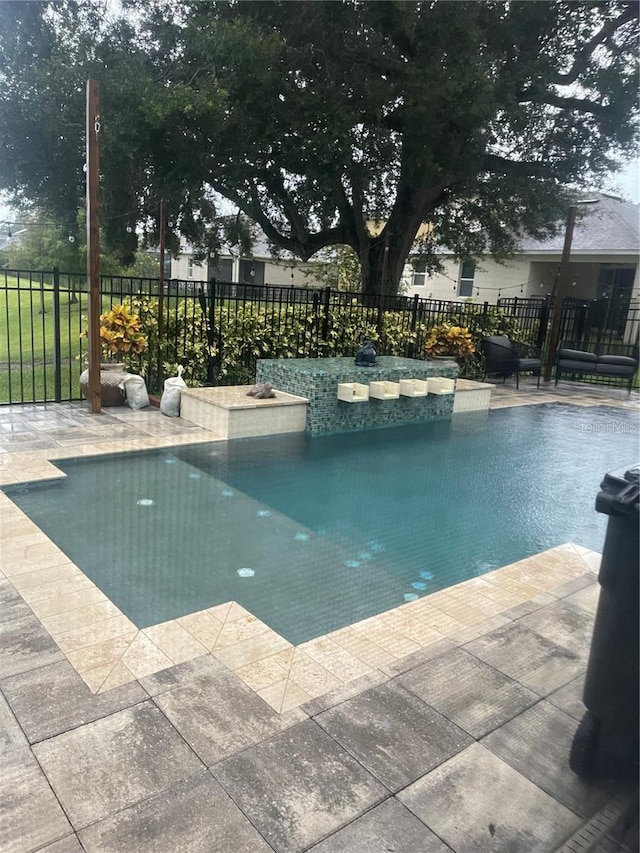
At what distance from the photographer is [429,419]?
8492 mm

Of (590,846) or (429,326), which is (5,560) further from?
(429,326)

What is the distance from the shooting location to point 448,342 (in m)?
11.2

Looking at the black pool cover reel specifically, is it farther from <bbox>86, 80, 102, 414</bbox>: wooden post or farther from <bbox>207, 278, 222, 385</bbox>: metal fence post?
<bbox>207, 278, 222, 385</bbox>: metal fence post

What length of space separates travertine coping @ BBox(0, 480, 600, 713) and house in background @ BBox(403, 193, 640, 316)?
45.2 feet

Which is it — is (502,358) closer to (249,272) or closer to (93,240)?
(93,240)

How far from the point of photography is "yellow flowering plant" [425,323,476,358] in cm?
1115

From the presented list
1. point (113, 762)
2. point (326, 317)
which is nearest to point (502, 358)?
point (326, 317)

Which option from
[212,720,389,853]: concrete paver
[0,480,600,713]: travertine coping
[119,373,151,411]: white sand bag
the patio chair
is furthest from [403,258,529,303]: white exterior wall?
[212,720,389,853]: concrete paver

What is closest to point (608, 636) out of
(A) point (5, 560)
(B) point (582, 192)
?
(A) point (5, 560)

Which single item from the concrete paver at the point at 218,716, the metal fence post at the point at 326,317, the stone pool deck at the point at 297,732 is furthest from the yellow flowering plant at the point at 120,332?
the concrete paver at the point at 218,716

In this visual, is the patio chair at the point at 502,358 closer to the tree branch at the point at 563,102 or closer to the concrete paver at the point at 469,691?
the tree branch at the point at 563,102

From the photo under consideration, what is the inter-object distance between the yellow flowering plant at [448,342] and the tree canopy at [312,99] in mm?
2769

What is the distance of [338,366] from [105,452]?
3279 mm

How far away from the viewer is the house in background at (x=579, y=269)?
1659cm
